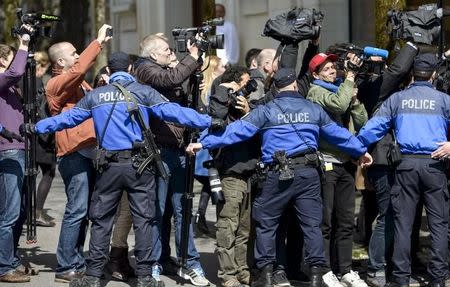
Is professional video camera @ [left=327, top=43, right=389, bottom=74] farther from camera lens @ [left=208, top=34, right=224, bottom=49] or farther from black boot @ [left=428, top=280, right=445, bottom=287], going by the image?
black boot @ [left=428, top=280, right=445, bottom=287]

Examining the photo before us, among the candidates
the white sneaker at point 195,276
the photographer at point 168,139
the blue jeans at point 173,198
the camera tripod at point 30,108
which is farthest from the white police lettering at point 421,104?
the camera tripod at point 30,108

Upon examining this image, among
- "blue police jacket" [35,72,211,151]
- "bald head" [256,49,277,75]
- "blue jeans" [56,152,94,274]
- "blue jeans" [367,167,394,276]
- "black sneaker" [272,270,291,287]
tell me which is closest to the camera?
"blue police jacket" [35,72,211,151]

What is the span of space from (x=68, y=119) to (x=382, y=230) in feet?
8.96

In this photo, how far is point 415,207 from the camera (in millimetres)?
8992

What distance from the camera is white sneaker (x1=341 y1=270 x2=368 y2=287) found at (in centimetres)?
915

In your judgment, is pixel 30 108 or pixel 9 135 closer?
pixel 9 135

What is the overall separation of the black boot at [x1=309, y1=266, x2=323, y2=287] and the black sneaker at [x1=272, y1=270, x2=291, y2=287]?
0.81ft

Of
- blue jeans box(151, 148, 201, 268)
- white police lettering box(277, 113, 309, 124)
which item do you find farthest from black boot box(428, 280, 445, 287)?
blue jeans box(151, 148, 201, 268)

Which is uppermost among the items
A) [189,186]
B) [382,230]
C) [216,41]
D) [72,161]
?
[216,41]

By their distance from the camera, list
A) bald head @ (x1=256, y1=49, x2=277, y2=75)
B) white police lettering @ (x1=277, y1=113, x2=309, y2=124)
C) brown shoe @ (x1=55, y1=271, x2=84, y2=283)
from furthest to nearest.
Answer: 1. bald head @ (x1=256, y1=49, x2=277, y2=75)
2. brown shoe @ (x1=55, y1=271, x2=84, y2=283)
3. white police lettering @ (x1=277, y1=113, x2=309, y2=124)

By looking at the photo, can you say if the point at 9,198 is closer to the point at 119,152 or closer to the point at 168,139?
the point at 119,152

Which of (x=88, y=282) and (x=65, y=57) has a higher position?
(x=65, y=57)

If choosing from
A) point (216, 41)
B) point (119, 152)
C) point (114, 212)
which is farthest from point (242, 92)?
point (114, 212)

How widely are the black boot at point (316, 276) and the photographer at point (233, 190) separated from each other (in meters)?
0.64
